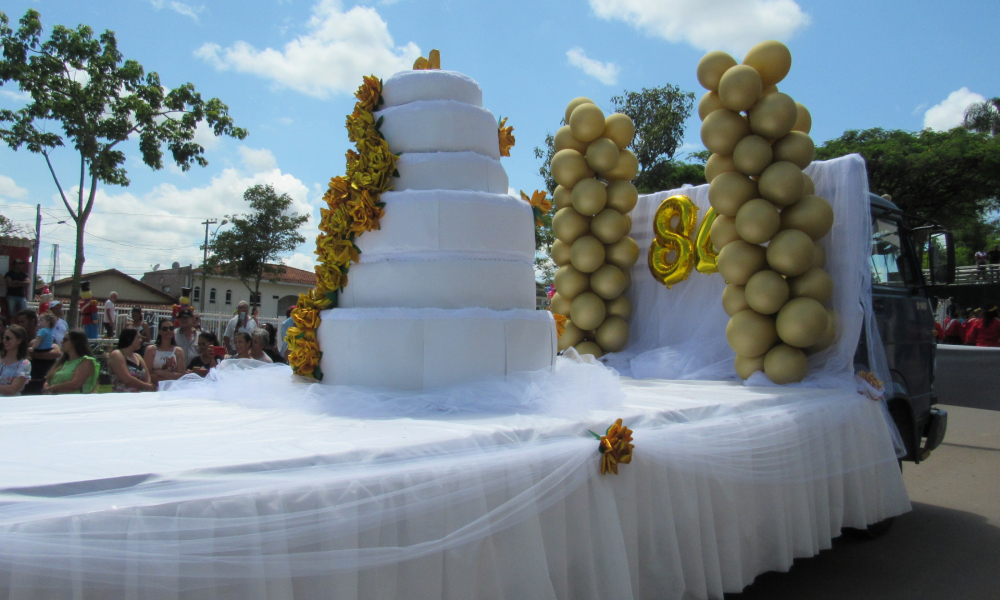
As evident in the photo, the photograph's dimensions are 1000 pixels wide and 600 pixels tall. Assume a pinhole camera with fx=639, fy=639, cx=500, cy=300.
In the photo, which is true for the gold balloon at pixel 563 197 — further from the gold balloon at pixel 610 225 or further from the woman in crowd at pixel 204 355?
the woman in crowd at pixel 204 355

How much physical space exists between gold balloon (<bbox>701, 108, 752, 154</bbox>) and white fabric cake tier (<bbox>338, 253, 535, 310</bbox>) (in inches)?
85.8

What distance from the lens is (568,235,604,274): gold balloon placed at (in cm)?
543

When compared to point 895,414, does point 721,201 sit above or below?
above

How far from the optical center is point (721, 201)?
4.52 meters

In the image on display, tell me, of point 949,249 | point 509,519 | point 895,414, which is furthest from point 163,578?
point 949,249

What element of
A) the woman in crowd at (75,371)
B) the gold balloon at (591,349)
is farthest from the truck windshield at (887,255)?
the woman in crowd at (75,371)

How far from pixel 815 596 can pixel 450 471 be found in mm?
2799

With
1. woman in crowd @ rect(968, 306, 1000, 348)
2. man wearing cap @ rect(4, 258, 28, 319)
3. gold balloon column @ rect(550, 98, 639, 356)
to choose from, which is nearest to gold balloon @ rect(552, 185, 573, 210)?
gold balloon column @ rect(550, 98, 639, 356)

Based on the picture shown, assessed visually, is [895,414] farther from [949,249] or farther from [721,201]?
[721,201]

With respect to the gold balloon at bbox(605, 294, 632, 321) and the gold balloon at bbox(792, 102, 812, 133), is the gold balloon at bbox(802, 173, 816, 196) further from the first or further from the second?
the gold balloon at bbox(605, 294, 632, 321)

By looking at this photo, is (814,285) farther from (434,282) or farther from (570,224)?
(434,282)

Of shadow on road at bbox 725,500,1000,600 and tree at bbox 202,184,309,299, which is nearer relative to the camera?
shadow on road at bbox 725,500,1000,600

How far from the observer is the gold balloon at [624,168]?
212 inches

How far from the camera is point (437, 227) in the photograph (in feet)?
10.3
